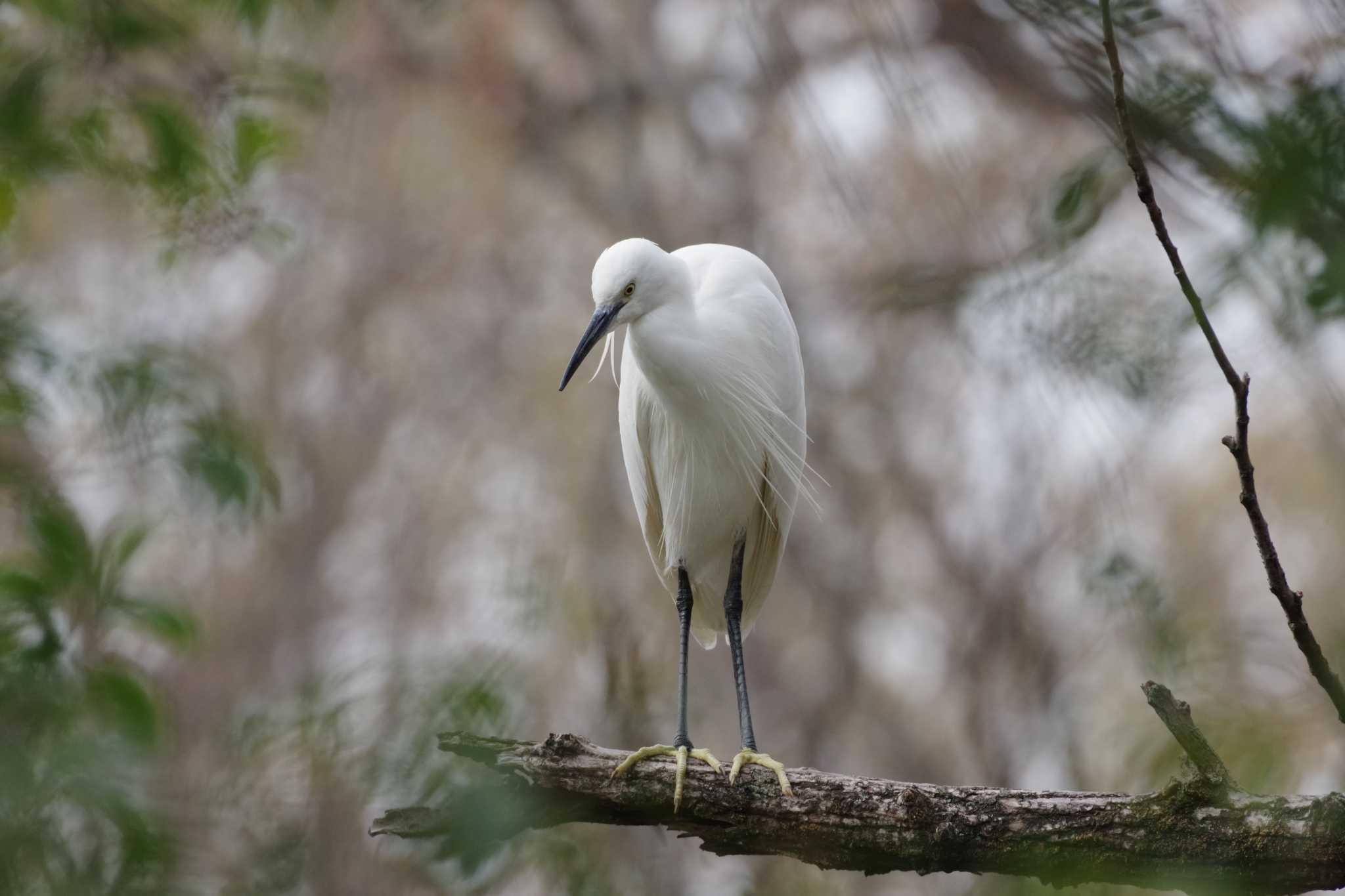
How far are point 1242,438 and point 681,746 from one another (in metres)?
1.57

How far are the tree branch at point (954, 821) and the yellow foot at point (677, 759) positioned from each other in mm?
14

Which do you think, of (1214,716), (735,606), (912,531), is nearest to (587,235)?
(912,531)

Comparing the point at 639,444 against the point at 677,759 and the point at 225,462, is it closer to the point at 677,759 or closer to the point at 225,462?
the point at 677,759

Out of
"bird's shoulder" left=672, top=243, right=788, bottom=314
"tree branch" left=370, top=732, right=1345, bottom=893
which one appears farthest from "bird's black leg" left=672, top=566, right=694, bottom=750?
"bird's shoulder" left=672, top=243, right=788, bottom=314

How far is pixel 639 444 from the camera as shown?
3445mm

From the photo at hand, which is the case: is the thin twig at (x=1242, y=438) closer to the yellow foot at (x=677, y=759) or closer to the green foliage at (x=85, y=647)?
the green foliage at (x=85, y=647)

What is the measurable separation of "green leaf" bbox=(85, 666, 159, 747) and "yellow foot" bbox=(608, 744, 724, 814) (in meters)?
1.41

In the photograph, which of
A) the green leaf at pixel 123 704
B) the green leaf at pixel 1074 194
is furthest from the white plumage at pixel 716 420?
the green leaf at pixel 123 704

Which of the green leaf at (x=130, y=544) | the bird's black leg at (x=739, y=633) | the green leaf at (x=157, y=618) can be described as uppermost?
the bird's black leg at (x=739, y=633)

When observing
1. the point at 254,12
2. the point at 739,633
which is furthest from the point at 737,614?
the point at 254,12

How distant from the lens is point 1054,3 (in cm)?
109

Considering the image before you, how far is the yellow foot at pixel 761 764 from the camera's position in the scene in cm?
226

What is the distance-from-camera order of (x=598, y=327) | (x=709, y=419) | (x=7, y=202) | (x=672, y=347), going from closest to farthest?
(x=7, y=202) < (x=598, y=327) < (x=672, y=347) < (x=709, y=419)

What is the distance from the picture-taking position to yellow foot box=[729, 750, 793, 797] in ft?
7.43
